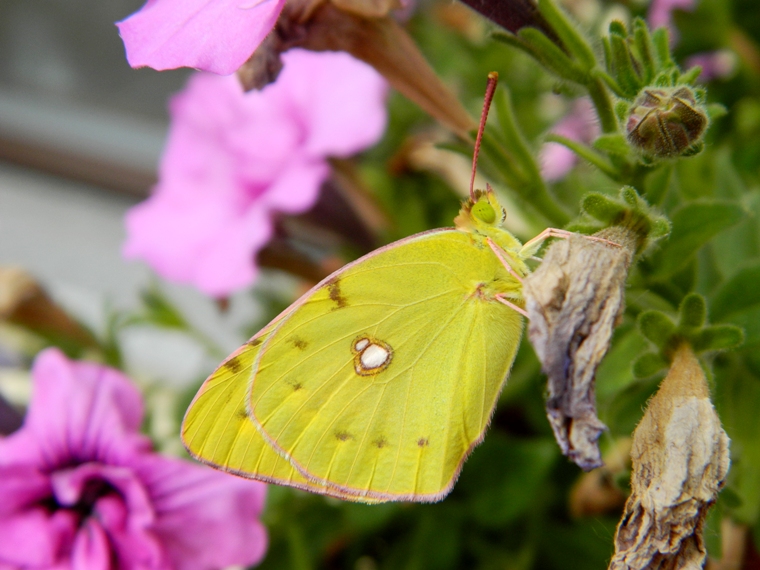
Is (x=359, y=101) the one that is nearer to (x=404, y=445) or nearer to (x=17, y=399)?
(x=404, y=445)

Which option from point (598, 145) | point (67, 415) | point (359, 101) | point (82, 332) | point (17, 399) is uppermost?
point (598, 145)

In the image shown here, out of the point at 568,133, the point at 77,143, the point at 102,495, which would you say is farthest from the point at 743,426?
the point at 77,143

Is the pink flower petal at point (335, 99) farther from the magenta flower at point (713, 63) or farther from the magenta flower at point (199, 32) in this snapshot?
the magenta flower at point (713, 63)

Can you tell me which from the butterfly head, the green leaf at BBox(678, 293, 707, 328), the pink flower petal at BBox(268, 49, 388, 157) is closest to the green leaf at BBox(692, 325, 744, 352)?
the green leaf at BBox(678, 293, 707, 328)

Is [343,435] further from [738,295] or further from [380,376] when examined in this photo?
[738,295]

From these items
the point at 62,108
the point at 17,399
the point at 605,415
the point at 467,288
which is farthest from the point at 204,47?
the point at 62,108
